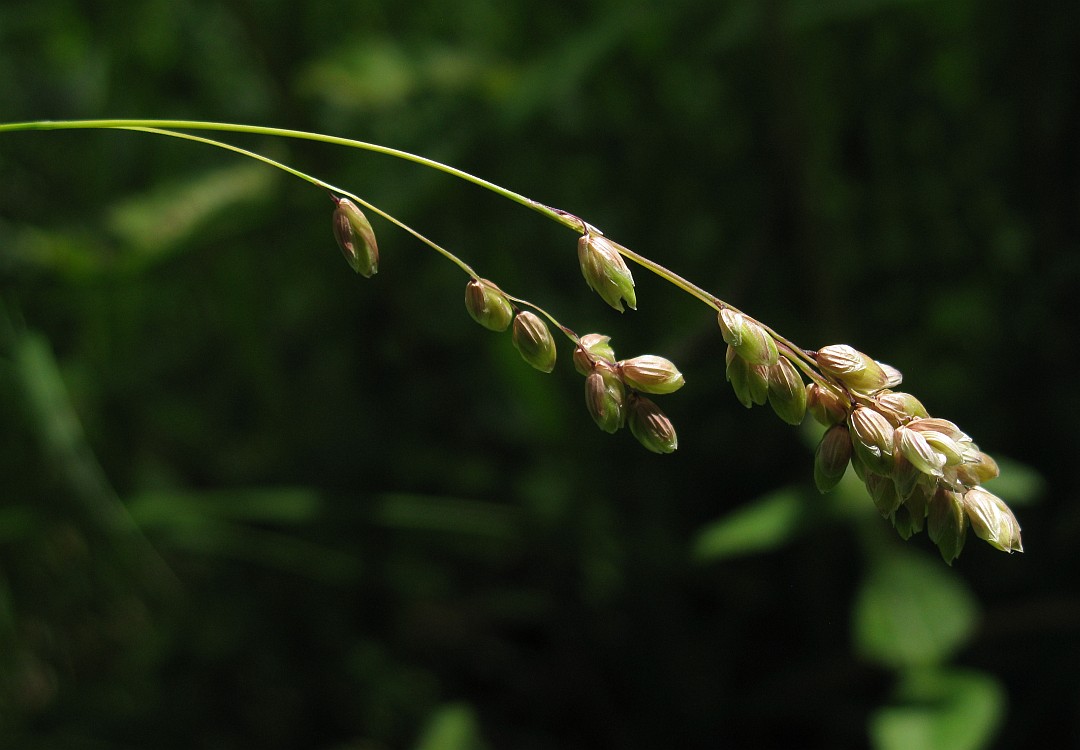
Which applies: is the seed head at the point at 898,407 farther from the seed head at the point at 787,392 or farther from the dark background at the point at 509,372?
the dark background at the point at 509,372

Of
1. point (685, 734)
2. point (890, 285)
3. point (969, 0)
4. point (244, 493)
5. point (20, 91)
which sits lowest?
point (685, 734)

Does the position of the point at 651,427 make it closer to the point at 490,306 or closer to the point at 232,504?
the point at 490,306

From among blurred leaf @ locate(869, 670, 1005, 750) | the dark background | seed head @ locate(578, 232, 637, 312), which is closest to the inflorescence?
seed head @ locate(578, 232, 637, 312)

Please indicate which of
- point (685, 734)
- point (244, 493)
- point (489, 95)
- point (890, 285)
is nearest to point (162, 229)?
point (244, 493)

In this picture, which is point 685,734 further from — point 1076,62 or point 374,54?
point 1076,62

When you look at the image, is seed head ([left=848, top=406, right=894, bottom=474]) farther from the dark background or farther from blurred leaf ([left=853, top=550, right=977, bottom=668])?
the dark background

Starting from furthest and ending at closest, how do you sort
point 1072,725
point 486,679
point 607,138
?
1. point 607,138
2. point 486,679
3. point 1072,725
